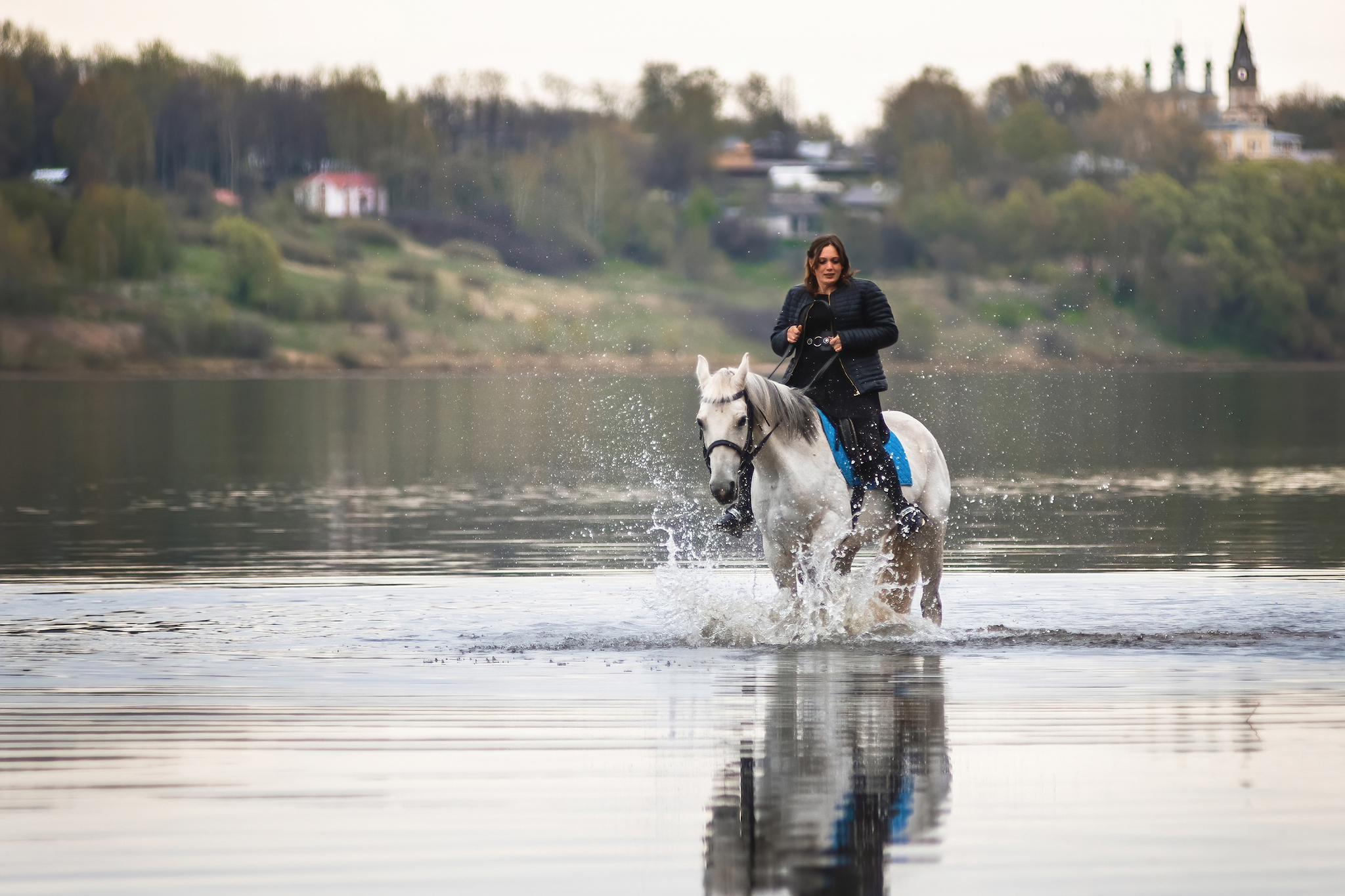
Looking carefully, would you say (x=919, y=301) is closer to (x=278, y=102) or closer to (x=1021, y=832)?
(x=278, y=102)

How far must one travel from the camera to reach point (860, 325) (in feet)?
45.5

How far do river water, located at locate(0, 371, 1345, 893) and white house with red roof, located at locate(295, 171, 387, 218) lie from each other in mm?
143056

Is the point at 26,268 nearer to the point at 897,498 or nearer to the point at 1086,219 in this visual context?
the point at 1086,219

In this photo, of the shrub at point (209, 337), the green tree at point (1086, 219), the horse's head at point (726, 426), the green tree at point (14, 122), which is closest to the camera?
the horse's head at point (726, 426)

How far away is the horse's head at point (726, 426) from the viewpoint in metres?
12.5


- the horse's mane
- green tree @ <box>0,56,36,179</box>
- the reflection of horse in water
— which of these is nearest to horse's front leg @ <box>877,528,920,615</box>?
the horse's mane

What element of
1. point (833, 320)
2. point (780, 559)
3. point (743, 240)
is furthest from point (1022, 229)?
point (780, 559)

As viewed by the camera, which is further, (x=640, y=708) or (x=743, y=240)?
(x=743, y=240)

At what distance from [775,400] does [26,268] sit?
134m

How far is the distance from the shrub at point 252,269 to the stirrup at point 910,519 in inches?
4984

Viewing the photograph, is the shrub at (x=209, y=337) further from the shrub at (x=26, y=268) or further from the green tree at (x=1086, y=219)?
the green tree at (x=1086, y=219)

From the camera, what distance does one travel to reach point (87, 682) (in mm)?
11969

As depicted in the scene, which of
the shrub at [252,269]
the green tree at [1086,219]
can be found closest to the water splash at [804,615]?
the shrub at [252,269]

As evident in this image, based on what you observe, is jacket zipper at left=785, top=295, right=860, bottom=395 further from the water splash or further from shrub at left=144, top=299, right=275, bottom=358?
shrub at left=144, top=299, right=275, bottom=358
